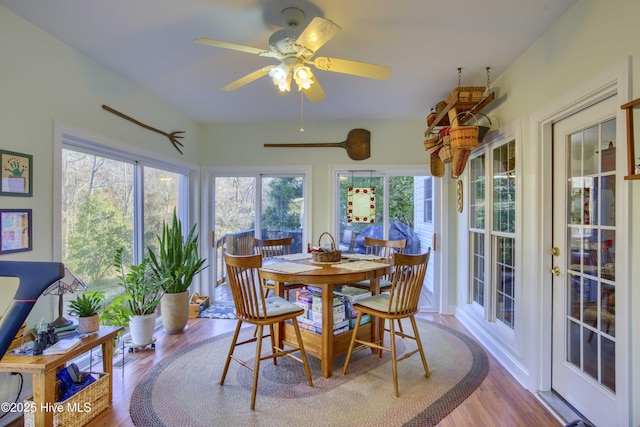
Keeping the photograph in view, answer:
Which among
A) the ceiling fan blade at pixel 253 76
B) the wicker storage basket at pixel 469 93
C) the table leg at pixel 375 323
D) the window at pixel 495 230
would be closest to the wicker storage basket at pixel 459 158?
the window at pixel 495 230

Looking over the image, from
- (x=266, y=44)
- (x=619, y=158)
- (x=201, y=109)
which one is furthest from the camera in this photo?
(x=201, y=109)

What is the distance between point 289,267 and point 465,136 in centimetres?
175

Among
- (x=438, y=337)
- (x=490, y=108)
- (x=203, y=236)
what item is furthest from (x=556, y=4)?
(x=203, y=236)

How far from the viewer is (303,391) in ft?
7.32

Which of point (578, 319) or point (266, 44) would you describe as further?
point (266, 44)

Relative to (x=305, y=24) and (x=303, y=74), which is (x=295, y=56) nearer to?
(x=303, y=74)

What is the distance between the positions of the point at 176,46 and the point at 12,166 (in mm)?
1284

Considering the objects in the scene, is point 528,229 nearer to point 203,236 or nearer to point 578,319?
point 578,319

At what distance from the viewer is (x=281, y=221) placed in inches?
168

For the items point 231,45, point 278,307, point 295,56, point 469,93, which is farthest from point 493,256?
point 231,45

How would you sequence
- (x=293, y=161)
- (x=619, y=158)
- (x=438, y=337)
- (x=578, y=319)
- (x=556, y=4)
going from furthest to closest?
(x=293, y=161) < (x=438, y=337) < (x=578, y=319) < (x=556, y=4) < (x=619, y=158)

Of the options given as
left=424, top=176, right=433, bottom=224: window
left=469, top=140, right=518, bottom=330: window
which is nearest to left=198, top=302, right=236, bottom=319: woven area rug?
left=424, top=176, right=433, bottom=224: window

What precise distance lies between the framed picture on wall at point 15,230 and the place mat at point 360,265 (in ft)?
6.81

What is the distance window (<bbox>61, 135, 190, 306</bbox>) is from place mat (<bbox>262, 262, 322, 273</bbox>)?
1521mm
